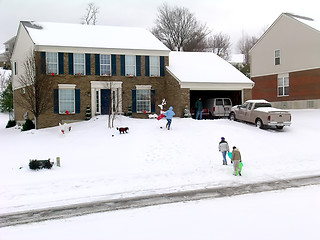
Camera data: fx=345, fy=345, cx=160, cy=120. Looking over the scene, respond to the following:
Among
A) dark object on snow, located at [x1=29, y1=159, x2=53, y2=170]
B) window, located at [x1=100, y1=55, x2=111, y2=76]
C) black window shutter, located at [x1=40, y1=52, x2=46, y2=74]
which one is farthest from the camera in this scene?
window, located at [x1=100, y1=55, x2=111, y2=76]

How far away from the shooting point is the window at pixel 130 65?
27.3 metres

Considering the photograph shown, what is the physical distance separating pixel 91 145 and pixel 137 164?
3.77 meters

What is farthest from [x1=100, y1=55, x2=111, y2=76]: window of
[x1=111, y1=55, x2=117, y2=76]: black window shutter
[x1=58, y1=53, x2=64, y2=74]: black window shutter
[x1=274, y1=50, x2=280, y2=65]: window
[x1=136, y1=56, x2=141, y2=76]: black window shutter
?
[x1=274, y1=50, x2=280, y2=65]: window

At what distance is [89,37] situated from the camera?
27.9 meters

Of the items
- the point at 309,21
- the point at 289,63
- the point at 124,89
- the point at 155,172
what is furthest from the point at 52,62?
the point at 309,21

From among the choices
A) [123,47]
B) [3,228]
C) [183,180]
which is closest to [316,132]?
[183,180]

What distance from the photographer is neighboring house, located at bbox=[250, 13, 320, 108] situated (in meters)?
30.0

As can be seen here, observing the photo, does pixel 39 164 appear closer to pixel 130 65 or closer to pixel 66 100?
pixel 66 100

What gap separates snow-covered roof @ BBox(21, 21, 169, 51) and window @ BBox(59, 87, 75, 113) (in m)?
3.38

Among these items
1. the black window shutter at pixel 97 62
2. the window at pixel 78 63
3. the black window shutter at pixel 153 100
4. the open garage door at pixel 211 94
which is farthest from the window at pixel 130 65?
the open garage door at pixel 211 94

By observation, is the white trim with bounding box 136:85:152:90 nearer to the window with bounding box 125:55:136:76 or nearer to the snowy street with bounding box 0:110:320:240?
the window with bounding box 125:55:136:76

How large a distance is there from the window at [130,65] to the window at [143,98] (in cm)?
131

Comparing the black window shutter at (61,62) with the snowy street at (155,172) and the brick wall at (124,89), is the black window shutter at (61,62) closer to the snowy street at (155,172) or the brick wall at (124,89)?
the brick wall at (124,89)

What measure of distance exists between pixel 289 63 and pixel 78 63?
63.8 ft
